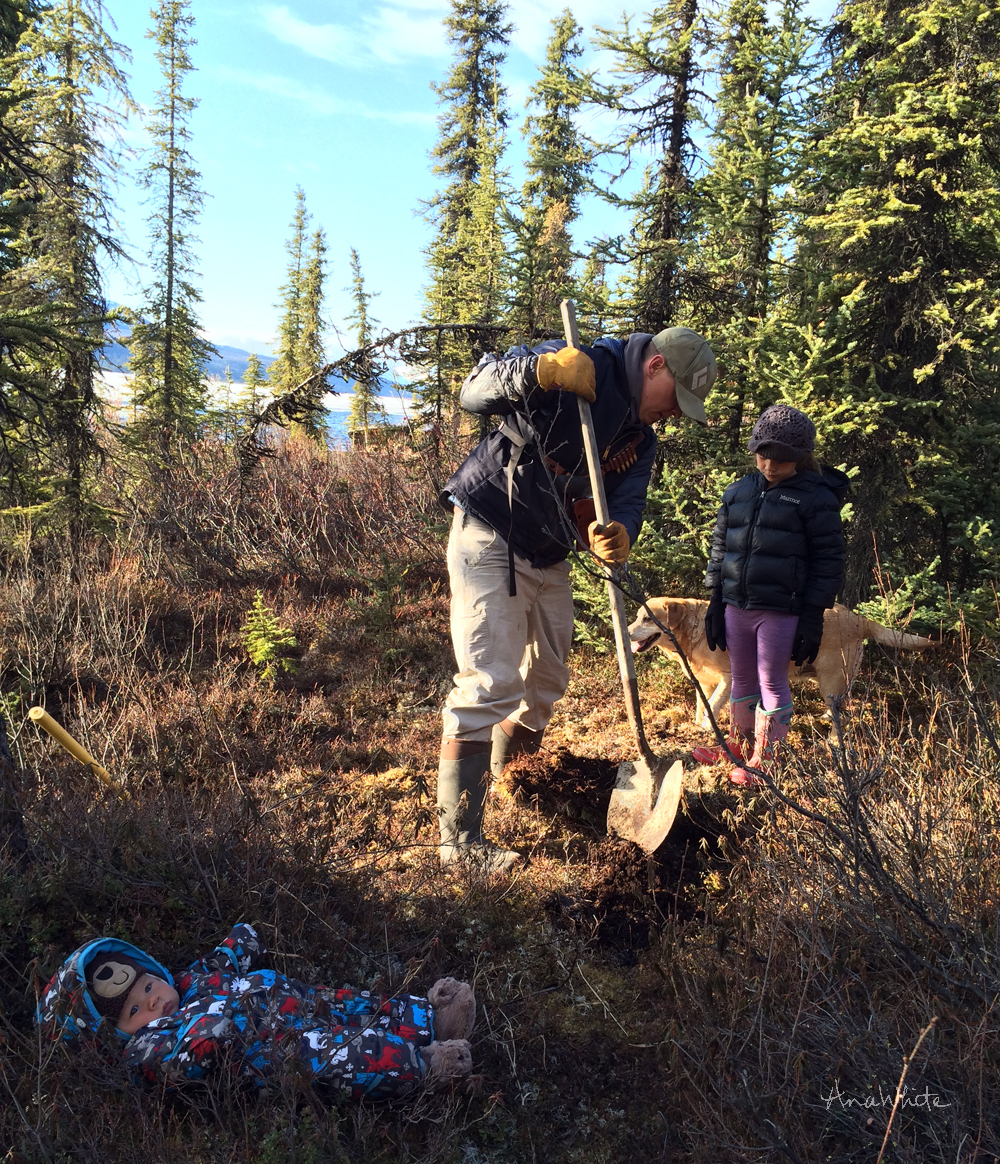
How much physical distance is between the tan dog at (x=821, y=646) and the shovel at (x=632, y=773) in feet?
2.19

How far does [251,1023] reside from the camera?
7.14ft

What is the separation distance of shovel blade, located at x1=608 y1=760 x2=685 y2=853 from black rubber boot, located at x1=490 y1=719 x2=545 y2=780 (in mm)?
644

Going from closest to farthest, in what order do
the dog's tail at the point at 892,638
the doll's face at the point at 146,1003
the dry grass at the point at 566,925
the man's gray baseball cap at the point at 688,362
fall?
1. the dry grass at the point at 566,925
2. the doll's face at the point at 146,1003
3. the man's gray baseball cap at the point at 688,362
4. the dog's tail at the point at 892,638

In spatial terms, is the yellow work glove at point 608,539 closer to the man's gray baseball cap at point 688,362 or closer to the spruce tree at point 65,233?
the man's gray baseball cap at point 688,362

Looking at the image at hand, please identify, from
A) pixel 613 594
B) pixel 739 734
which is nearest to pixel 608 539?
pixel 613 594

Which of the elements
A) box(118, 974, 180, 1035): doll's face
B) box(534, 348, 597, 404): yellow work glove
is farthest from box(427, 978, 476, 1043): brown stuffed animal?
box(534, 348, 597, 404): yellow work glove

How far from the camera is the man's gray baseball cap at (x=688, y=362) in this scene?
3.44 meters

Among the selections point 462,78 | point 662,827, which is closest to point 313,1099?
point 662,827

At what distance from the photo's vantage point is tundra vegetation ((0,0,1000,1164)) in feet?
7.18

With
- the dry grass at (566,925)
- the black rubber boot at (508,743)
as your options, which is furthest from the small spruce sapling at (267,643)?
A: the black rubber boot at (508,743)

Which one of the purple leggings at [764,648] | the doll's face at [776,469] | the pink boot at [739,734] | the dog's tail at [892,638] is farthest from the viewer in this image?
the dog's tail at [892,638]

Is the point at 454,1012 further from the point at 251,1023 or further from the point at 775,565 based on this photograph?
the point at 775,565

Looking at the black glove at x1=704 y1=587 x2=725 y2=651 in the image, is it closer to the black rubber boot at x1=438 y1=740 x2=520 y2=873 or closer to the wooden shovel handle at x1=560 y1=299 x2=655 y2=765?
the wooden shovel handle at x1=560 y1=299 x2=655 y2=765

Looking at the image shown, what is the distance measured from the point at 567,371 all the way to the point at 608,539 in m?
0.76
